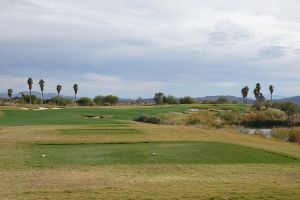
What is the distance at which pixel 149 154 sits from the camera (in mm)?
27688

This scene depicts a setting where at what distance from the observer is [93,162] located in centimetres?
2431

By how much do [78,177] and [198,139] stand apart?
63.2ft

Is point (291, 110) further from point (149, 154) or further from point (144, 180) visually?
point (144, 180)

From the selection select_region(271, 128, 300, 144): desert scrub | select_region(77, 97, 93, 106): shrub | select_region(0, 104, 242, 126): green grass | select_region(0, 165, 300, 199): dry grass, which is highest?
select_region(77, 97, 93, 106): shrub

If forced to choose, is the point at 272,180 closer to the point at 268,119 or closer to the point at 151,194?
the point at 151,194

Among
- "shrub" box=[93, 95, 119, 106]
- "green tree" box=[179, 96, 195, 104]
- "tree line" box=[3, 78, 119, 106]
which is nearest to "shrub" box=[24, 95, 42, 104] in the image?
"tree line" box=[3, 78, 119, 106]

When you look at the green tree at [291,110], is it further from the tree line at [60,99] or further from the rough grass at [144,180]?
the rough grass at [144,180]

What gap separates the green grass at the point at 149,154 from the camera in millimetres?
25016

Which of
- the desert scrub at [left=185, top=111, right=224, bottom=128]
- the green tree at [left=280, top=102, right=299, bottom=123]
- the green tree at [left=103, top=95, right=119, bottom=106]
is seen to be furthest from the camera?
the green tree at [left=103, top=95, right=119, bottom=106]

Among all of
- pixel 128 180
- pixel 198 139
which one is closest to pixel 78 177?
pixel 128 180

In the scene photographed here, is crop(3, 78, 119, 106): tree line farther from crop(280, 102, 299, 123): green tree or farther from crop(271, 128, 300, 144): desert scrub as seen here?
A: crop(271, 128, 300, 144): desert scrub

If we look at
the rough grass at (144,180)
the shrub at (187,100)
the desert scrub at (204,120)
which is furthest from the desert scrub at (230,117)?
the shrub at (187,100)

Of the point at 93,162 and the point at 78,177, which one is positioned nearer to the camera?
the point at 78,177

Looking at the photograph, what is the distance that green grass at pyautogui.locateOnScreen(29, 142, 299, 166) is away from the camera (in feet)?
82.1
